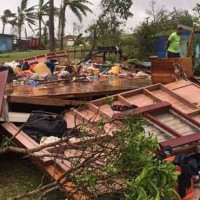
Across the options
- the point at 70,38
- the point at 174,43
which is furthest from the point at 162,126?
the point at 70,38

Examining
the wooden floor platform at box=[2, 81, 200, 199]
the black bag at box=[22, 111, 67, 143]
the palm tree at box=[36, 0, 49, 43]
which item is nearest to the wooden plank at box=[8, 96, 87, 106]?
the wooden floor platform at box=[2, 81, 200, 199]

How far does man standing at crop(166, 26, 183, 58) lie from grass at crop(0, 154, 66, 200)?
6.29m

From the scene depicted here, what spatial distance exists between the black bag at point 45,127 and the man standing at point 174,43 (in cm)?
619

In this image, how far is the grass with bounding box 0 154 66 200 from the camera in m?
4.65

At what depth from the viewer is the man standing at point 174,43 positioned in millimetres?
11039

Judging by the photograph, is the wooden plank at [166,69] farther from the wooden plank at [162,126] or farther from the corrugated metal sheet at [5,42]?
the corrugated metal sheet at [5,42]

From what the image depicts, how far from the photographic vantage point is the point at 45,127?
17.9 feet

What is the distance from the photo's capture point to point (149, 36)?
1786 centimetres

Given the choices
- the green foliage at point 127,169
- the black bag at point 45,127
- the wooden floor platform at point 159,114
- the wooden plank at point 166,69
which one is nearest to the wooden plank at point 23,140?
the wooden floor platform at point 159,114

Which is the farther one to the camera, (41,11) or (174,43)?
(41,11)

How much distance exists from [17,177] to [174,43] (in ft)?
22.8

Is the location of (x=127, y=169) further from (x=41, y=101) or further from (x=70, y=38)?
(x=70, y=38)

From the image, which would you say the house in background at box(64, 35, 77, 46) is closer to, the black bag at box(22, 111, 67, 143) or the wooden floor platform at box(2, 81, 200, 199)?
the wooden floor platform at box(2, 81, 200, 199)

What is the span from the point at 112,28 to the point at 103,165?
873 inches
